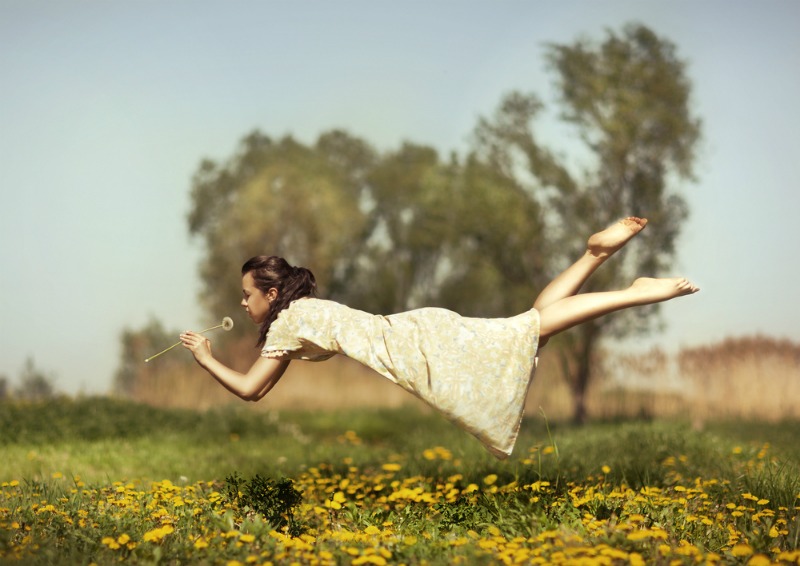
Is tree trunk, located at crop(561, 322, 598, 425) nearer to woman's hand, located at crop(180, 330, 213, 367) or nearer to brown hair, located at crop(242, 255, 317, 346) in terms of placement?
brown hair, located at crop(242, 255, 317, 346)

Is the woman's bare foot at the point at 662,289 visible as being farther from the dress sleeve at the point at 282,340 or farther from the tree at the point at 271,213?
the tree at the point at 271,213

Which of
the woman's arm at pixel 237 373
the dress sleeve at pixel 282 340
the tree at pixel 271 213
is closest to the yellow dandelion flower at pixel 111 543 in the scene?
the woman's arm at pixel 237 373

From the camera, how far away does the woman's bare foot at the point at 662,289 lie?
5.18 meters

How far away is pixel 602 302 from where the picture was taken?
507cm

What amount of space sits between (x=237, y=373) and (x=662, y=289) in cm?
254

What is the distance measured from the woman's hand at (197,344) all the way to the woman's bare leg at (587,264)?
195 cm

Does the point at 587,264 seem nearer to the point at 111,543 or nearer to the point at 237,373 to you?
the point at 237,373

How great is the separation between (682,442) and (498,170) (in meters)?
8.18

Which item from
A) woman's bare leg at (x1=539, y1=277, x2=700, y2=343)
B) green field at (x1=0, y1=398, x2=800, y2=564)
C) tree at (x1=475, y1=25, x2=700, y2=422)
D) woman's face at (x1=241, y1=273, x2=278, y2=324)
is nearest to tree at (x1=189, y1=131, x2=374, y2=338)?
tree at (x1=475, y1=25, x2=700, y2=422)

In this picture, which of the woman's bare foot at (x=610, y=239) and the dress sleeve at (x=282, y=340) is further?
the woman's bare foot at (x=610, y=239)

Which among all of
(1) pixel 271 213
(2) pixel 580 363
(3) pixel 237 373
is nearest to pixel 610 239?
(3) pixel 237 373

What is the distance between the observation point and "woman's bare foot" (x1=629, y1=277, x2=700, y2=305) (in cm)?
518

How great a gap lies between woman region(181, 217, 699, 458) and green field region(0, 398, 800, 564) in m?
0.61

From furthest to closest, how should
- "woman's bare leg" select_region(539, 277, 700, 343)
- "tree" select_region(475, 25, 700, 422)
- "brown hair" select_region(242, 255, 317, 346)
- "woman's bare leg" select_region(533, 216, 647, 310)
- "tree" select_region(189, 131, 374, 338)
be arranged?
"tree" select_region(189, 131, 374, 338)
"tree" select_region(475, 25, 700, 422)
"brown hair" select_region(242, 255, 317, 346)
"woman's bare leg" select_region(533, 216, 647, 310)
"woman's bare leg" select_region(539, 277, 700, 343)
